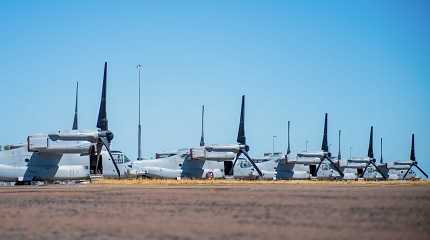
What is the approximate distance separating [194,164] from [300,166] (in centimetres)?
3392

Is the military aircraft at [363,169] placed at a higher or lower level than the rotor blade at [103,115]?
lower

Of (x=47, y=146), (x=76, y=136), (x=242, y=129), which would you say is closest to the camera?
(x=47, y=146)

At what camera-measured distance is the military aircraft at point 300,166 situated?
118m

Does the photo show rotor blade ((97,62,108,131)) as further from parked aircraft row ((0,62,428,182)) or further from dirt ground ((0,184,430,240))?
dirt ground ((0,184,430,240))

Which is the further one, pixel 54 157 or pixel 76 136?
pixel 76 136

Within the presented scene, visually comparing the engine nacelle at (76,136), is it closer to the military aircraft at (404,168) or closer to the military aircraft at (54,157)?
the military aircraft at (54,157)

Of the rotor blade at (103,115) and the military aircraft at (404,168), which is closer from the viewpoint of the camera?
the rotor blade at (103,115)

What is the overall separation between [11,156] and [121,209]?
4741cm

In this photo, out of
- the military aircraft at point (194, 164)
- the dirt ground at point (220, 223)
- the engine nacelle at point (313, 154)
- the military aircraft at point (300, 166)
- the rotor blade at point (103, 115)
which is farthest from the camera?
the engine nacelle at point (313, 154)

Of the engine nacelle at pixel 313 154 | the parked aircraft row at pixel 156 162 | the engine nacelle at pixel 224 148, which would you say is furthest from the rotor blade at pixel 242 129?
the engine nacelle at pixel 313 154

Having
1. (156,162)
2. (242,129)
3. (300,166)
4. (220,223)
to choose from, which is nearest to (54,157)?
(156,162)

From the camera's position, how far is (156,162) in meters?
96.2

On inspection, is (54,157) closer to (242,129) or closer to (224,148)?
(224,148)

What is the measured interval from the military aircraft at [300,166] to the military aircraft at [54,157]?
4546 centimetres
